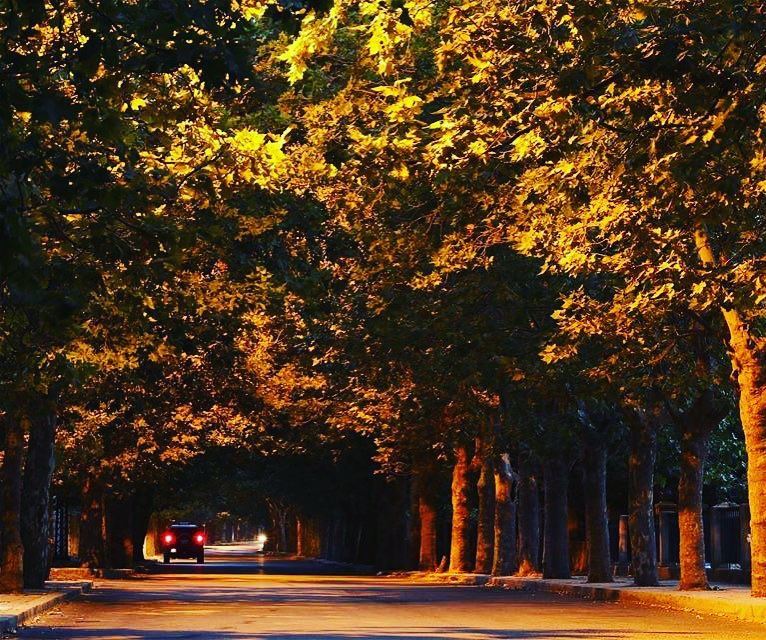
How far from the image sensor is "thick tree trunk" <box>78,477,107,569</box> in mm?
54375

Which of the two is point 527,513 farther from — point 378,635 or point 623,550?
point 378,635

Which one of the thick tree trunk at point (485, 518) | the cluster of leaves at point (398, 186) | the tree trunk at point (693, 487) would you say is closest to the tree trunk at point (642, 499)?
the tree trunk at point (693, 487)

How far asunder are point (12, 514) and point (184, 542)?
60.0 m

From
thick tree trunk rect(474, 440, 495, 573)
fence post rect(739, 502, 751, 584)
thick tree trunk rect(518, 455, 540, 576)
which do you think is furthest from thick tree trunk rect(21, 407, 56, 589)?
thick tree trunk rect(474, 440, 495, 573)

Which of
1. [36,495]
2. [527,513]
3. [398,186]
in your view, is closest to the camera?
[398,186]

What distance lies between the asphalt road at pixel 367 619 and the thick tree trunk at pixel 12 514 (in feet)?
4.51

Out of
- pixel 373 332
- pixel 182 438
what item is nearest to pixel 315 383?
pixel 182 438

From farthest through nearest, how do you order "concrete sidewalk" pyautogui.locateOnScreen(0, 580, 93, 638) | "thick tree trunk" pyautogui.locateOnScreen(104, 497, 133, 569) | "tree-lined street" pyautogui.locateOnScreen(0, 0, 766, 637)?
"thick tree trunk" pyautogui.locateOnScreen(104, 497, 133, 569), "concrete sidewalk" pyautogui.locateOnScreen(0, 580, 93, 638), "tree-lined street" pyautogui.locateOnScreen(0, 0, 766, 637)

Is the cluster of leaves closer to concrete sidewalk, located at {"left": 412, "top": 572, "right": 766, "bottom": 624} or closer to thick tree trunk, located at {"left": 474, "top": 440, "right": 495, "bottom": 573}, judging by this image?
concrete sidewalk, located at {"left": 412, "top": 572, "right": 766, "bottom": 624}

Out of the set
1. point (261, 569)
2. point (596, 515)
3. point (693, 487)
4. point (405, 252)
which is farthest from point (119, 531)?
point (405, 252)

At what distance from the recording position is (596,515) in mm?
38719

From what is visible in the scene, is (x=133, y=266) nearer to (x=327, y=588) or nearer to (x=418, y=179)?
(x=418, y=179)

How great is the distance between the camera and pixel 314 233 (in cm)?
3017

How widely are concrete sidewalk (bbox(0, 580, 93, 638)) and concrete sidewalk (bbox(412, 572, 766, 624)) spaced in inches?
382
